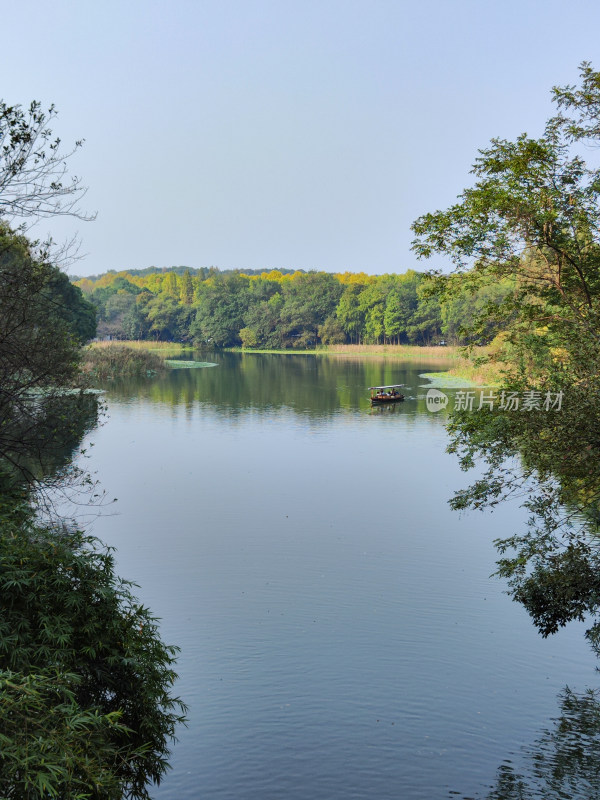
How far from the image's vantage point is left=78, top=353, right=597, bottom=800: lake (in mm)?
12227

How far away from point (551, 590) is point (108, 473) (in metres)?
22.3

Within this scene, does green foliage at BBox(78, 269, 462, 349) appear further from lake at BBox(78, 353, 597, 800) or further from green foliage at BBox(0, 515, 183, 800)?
green foliage at BBox(0, 515, 183, 800)

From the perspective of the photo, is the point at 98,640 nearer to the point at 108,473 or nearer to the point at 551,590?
the point at 551,590

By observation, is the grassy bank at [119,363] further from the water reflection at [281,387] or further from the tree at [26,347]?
the tree at [26,347]

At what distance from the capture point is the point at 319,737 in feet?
42.2

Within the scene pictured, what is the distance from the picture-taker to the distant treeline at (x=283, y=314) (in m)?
128

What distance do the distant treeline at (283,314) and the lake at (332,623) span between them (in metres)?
Result: 91.0

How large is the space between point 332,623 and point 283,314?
121562mm

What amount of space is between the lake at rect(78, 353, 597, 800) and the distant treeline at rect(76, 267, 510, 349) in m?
91.0

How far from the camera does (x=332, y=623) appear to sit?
17.5m
